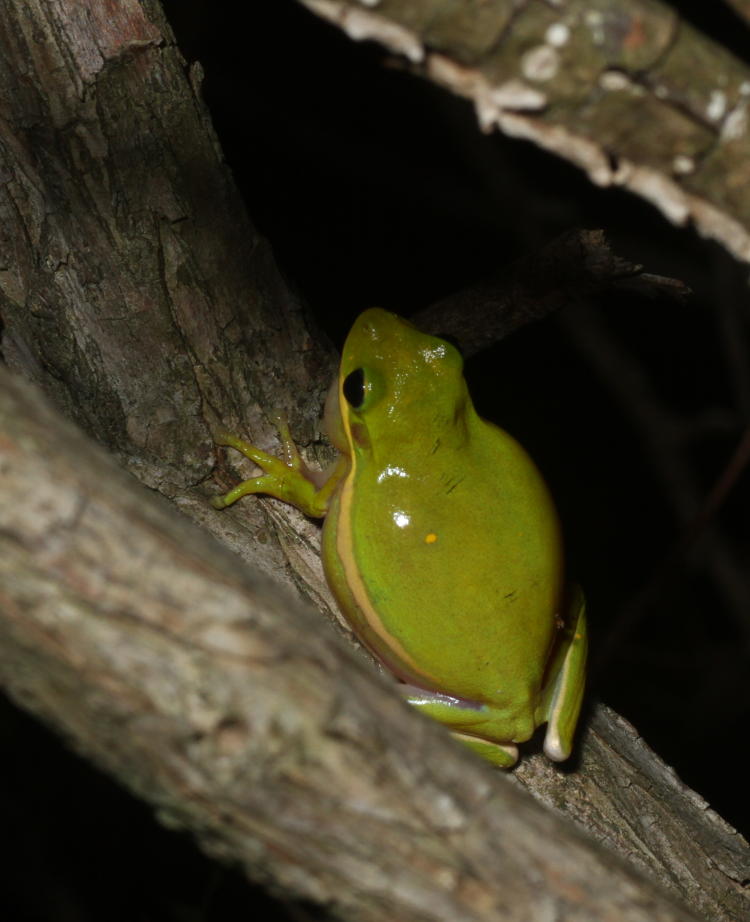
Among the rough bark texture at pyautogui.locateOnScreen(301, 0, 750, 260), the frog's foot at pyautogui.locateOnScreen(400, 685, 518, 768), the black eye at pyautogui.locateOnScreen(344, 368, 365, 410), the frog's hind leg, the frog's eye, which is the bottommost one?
the frog's foot at pyautogui.locateOnScreen(400, 685, 518, 768)

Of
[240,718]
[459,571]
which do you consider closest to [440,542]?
[459,571]

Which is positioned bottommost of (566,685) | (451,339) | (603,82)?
(566,685)

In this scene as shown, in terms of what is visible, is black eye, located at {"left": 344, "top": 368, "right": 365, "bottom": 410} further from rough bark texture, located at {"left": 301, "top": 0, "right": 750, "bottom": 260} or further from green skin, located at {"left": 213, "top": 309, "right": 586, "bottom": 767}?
rough bark texture, located at {"left": 301, "top": 0, "right": 750, "bottom": 260}

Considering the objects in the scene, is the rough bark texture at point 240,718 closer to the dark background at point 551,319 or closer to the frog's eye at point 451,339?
the frog's eye at point 451,339

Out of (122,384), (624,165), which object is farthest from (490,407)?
(624,165)

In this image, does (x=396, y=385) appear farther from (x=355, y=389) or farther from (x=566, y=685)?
(x=566, y=685)

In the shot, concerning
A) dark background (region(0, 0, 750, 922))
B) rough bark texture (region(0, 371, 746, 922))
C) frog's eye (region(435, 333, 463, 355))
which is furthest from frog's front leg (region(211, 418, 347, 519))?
dark background (region(0, 0, 750, 922))

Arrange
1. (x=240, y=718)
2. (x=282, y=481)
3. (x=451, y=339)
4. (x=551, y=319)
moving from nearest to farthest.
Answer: (x=240, y=718)
(x=282, y=481)
(x=451, y=339)
(x=551, y=319)
